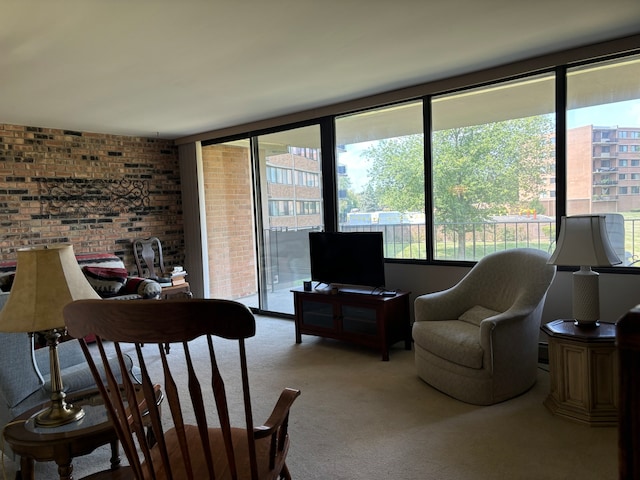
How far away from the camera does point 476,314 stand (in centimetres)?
338

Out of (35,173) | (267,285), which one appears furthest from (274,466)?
(35,173)

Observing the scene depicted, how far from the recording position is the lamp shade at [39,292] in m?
1.60

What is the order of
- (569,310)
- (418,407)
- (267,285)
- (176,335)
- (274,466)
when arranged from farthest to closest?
(267,285)
(569,310)
(418,407)
(274,466)
(176,335)

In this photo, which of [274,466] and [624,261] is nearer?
[274,466]

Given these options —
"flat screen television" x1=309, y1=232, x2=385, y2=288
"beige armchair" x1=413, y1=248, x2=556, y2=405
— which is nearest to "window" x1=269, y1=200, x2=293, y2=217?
"flat screen television" x1=309, y1=232, x2=385, y2=288

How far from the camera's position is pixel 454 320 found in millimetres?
3461

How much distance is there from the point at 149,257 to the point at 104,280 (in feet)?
4.13

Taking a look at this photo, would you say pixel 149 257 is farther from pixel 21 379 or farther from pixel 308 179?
pixel 21 379

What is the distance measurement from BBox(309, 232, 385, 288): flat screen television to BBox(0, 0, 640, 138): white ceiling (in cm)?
135

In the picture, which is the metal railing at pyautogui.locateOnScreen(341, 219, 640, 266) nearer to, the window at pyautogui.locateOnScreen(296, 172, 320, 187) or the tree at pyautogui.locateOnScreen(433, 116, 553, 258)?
the tree at pyautogui.locateOnScreen(433, 116, 553, 258)

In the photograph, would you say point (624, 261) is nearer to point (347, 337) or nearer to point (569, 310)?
point (569, 310)

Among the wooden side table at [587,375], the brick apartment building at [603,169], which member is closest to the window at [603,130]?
the brick apartment building at [603,169]

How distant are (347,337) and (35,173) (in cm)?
389

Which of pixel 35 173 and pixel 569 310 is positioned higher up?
pixel 35 173
